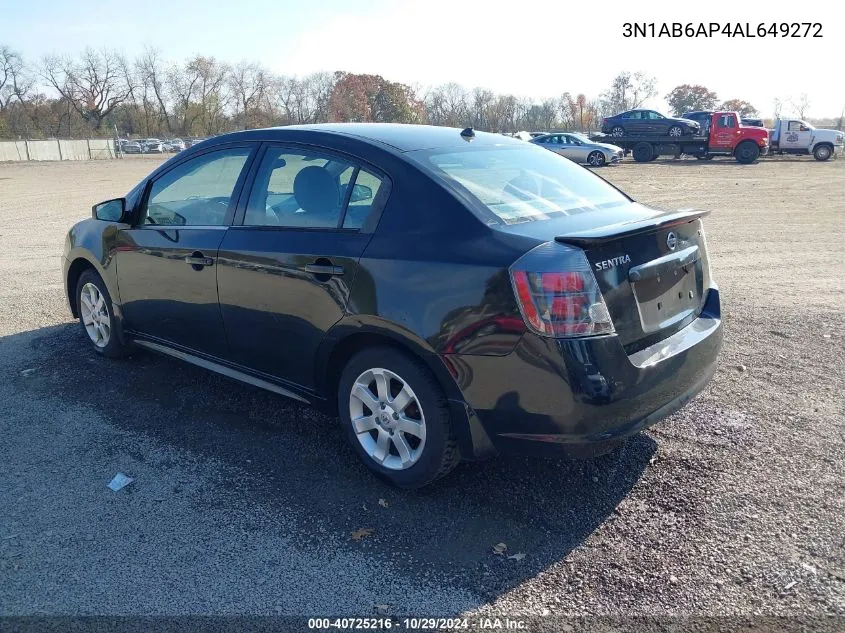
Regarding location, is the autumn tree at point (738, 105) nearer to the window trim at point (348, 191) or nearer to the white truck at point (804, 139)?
the white truck at point (804, 139)

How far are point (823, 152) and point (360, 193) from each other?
116 feet

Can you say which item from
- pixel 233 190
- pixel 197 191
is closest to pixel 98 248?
pixel 197 191

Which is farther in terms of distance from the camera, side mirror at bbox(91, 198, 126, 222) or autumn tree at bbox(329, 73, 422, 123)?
autumn tree at bbox(329, 73, 422, 123)

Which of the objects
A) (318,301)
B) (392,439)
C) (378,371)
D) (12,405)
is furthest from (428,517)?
(12,405)

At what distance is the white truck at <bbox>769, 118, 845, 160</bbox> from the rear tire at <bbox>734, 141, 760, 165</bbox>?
240 centimetres

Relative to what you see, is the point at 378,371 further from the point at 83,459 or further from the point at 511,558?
the point at 83,459

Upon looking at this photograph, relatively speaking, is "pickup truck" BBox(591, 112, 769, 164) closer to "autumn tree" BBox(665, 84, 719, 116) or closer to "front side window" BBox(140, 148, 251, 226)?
"front side window" BBox(140, 148, 251, 226)

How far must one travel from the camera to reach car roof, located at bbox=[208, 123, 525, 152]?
3.86 m

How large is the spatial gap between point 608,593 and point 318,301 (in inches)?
75.5

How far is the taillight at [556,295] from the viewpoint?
9.62 ft

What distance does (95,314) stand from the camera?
5.50 metres

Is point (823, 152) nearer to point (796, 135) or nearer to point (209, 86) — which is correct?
point (796, 135)

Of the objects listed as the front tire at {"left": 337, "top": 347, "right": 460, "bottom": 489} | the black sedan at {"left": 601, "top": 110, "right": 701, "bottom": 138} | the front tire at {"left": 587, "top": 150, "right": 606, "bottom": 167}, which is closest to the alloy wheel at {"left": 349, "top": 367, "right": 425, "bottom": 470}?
the front tire at {"left": 337, "top": 347, "right": 460, "bottom": 489}

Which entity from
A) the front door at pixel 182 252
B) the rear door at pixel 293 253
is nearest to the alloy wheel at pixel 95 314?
the front door at pixel 182 252
